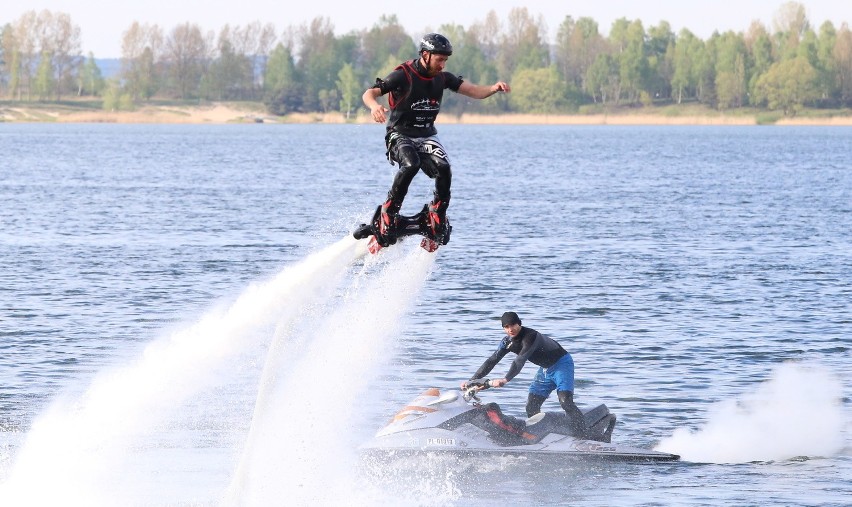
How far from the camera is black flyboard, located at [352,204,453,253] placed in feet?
58.9

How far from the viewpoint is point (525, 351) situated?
75.4ft

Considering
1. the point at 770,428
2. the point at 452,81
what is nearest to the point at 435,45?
the point at 452,81

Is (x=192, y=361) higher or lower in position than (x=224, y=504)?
higher

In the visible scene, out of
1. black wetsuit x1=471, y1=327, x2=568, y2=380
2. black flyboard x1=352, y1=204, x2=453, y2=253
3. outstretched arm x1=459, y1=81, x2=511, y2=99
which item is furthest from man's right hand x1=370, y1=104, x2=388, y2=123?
black wetsuit x1=471, y1=327, x2=568, y2=380

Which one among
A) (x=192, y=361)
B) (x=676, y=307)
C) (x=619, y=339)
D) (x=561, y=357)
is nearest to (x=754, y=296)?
(x=676, y=307)

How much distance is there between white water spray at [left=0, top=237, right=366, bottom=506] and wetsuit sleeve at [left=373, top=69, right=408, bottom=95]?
2.35 meters

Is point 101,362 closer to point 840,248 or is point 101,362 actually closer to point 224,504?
point 224,504

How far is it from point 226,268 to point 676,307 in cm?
1638

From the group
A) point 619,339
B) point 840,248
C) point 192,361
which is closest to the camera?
point 192,361

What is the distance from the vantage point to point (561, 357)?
23594 millimetres

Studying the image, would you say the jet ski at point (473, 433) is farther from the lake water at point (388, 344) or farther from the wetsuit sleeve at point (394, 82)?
the wetsuit sleeve at point (394, 82)

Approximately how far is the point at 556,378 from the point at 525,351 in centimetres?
93

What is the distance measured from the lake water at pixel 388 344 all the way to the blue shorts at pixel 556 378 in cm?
135

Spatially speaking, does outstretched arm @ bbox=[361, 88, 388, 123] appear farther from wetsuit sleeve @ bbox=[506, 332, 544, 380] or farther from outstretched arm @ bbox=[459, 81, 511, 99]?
wetsuit sleeve @ bbox=[506, 332, 544, 380]
